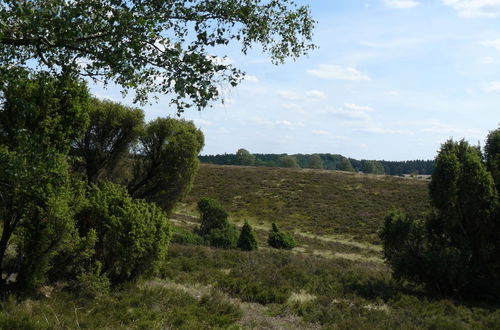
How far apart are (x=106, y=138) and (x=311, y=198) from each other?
1447 inches

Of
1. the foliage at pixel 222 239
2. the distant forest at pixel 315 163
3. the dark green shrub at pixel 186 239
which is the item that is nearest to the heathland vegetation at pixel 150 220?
the dark green shrub at pixel 186 239

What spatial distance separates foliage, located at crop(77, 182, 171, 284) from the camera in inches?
417

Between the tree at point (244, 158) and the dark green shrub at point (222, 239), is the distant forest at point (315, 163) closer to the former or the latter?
the tree at point (244, 158)

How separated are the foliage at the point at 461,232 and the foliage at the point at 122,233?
8.88m

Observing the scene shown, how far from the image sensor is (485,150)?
16.6m

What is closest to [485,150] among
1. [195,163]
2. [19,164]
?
[195,163]

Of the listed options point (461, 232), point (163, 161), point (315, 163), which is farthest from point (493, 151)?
point (315, 163)

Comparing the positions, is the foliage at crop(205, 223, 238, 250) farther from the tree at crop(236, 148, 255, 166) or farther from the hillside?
the tree at crop(236, 148, 255, 166)

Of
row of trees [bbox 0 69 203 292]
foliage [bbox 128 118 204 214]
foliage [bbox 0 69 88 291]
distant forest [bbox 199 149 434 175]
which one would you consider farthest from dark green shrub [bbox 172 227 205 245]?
distant forest [bbox 199 149 434 175]

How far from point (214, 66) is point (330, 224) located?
3779 centimetres

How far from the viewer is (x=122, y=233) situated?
10586mm

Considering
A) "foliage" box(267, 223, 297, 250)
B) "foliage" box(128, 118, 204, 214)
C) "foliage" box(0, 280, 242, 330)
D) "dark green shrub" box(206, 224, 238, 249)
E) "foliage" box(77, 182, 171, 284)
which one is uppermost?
"foliage" box(128, 118, 204, 214)

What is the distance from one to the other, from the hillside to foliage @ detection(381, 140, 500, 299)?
2142 cm

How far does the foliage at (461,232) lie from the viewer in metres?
14.4
